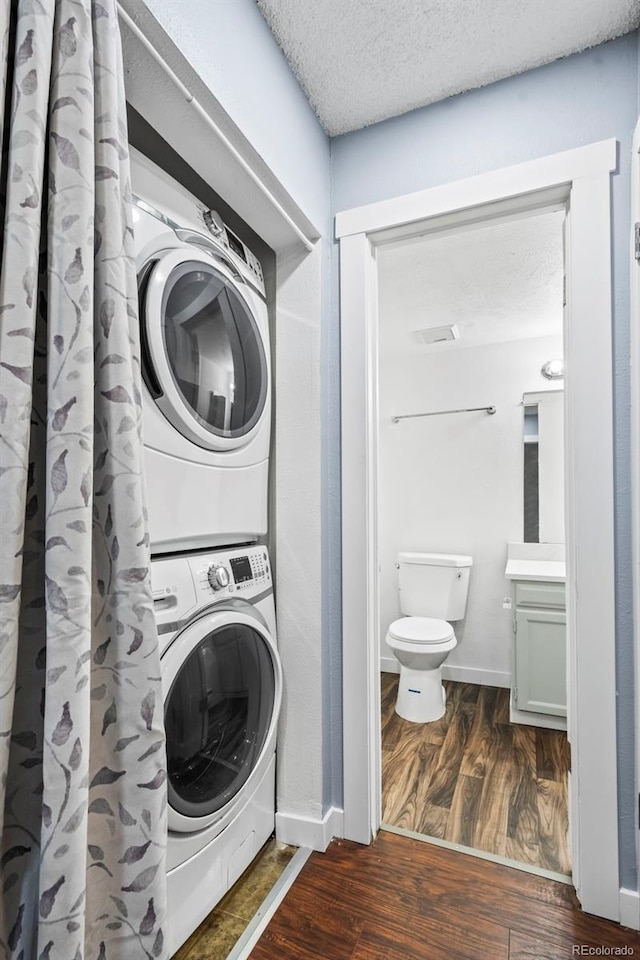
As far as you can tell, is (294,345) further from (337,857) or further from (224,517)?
(337,857)

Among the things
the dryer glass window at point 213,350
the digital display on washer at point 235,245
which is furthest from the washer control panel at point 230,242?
the dryer glass window at point 213,350

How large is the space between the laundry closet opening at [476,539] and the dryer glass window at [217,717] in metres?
0.74

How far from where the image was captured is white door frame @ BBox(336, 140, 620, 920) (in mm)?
1367

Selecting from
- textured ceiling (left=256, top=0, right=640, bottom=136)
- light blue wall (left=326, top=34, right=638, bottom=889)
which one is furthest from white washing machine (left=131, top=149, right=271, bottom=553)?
textured ceiling (left=256, top=0, right=640, bottom=136)

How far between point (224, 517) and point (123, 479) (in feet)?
2.07

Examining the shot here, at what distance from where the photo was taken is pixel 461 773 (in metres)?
2.13

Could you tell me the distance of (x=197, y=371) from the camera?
1255mm

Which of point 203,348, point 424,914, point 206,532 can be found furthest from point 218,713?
point 203,348

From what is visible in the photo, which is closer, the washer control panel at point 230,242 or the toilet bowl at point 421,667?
the washer control panel at point 230,242

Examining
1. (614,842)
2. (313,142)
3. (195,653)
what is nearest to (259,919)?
(195,653)

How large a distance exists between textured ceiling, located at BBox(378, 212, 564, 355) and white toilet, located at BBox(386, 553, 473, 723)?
58.2 inches

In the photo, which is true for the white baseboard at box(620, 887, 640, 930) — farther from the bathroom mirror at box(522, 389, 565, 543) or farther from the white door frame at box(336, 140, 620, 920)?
the bathroom mirror at box(522, 389, 565, 543)

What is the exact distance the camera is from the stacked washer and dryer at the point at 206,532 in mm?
1132

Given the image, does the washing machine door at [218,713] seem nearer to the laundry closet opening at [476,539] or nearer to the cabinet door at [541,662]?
the laundry closet opening at [476,539]
